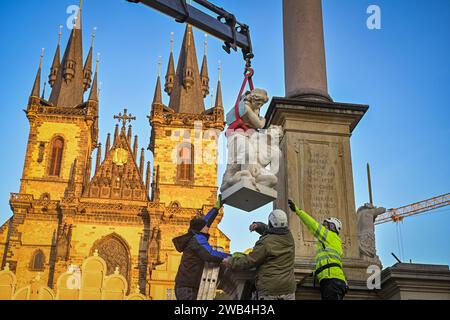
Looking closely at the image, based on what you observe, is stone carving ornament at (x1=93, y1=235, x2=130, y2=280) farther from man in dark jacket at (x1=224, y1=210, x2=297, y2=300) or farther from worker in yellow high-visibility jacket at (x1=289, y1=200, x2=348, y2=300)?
man in dark jacket at (x1=224, y1=210, x2=297, y2=300)

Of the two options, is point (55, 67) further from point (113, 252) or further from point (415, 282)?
point (415, 282)

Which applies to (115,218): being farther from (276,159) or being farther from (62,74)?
(276,159)

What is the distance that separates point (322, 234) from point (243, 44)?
10.7 feet

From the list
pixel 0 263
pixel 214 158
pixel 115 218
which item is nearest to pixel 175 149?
pixel 214 158

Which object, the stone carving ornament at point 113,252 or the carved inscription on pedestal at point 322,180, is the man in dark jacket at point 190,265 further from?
the stone carving ornament at point 113,252

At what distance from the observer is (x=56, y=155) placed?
132 feet

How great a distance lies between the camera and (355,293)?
18.0ft

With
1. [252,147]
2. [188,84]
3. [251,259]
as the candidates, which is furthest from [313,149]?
[188,84]

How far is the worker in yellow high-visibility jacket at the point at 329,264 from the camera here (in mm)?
4770

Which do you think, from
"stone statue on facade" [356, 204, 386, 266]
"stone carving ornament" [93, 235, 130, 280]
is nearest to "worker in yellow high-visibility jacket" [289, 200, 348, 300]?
"stone statue on facade" [356, 204, 386, 266]

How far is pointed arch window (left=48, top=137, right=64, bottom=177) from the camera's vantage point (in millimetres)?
39750

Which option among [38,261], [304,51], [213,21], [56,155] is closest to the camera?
[304,51]

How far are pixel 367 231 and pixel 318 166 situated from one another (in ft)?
2.67

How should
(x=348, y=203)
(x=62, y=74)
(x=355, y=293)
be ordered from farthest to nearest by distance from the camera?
(x=62, y=74), (x=348, y=203), (x=355, y=293)
